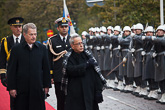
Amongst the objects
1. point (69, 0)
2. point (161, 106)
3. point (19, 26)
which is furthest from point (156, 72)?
point (69, 0)

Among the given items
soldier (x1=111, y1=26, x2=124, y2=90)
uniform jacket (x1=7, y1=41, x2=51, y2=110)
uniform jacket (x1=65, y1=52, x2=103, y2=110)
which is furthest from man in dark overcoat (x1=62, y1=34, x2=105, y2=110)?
soldier (x1=111, y1=26, x2=124, y2=90)

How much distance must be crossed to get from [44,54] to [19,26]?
4.02ft

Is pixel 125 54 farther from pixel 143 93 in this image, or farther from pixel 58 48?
pixel 58 48

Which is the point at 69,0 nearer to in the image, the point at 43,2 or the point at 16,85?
the point at 43,2

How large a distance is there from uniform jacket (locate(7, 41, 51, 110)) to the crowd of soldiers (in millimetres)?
5344

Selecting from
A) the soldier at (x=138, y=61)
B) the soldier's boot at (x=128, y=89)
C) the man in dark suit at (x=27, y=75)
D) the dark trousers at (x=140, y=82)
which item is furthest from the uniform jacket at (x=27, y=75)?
the soldier's boot at (x=128, y=89)

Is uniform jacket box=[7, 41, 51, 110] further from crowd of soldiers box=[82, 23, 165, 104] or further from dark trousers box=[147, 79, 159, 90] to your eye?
dark trousers box=[147, 79, 159, 90]

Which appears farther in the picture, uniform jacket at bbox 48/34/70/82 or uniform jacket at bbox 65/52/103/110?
uniform jacket at bbox 48/34/70/82

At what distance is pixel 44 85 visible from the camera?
21.2 feet

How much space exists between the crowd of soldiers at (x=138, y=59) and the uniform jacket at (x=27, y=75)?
5.34 metres

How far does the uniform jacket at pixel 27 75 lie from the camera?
619 cm

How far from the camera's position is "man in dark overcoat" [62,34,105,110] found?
20.1 ft

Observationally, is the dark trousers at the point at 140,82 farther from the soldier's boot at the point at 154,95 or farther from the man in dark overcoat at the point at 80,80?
the man in dark overcoat at the point at 80,80

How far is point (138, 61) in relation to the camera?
1300cm
